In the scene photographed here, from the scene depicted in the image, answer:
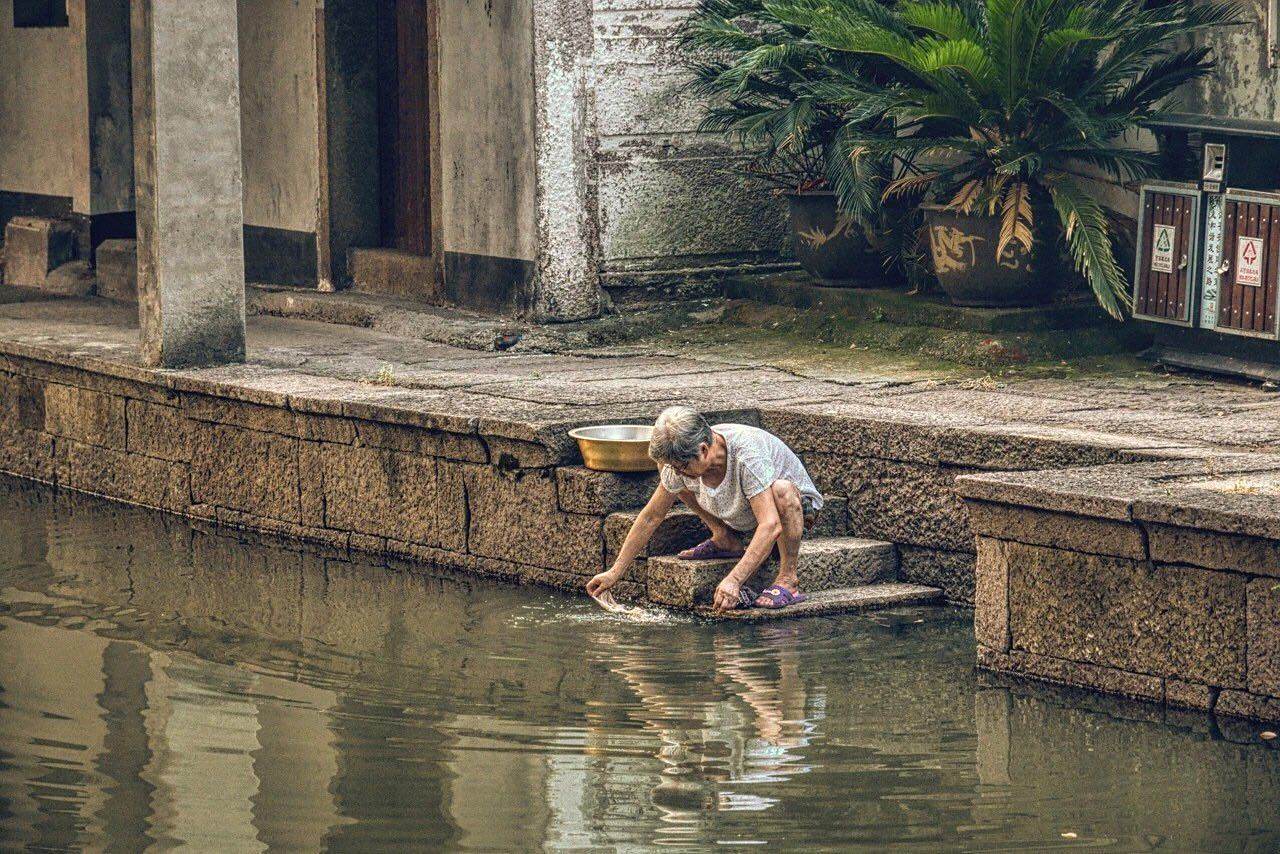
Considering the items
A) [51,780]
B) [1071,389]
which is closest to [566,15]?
[1071,389]

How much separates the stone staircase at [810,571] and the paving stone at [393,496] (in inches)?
38.9

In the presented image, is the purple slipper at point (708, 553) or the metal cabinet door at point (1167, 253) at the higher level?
the metal cabinet door at point (1167, 253)

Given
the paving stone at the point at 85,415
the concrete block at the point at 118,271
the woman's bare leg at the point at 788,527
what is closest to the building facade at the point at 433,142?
the concrete block at the point at 118,271

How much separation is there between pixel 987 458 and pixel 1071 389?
1.52 m

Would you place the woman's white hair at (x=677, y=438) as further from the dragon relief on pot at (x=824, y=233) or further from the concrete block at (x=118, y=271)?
the concrete block at (x=118, y=271)

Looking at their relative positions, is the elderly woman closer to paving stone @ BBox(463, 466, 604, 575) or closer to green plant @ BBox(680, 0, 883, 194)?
paving stone @ BBox(463, 466, 604, 575)

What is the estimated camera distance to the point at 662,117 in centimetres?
1243

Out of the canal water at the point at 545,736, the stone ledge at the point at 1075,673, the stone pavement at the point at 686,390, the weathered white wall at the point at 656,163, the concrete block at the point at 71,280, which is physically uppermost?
the weathered white wall at the point at 656,163

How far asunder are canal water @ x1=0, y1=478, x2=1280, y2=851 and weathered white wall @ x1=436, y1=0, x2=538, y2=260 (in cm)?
354

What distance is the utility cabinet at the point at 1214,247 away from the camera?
9812mm

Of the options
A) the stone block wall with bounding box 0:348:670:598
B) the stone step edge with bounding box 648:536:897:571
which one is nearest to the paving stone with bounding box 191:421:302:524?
the stone block wall with bounding box 0:348:670:598

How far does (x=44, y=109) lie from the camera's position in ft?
52.0

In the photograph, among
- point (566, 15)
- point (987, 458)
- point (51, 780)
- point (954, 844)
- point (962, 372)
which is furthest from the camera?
point (566, 15)

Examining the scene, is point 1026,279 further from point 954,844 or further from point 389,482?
point 954,844
